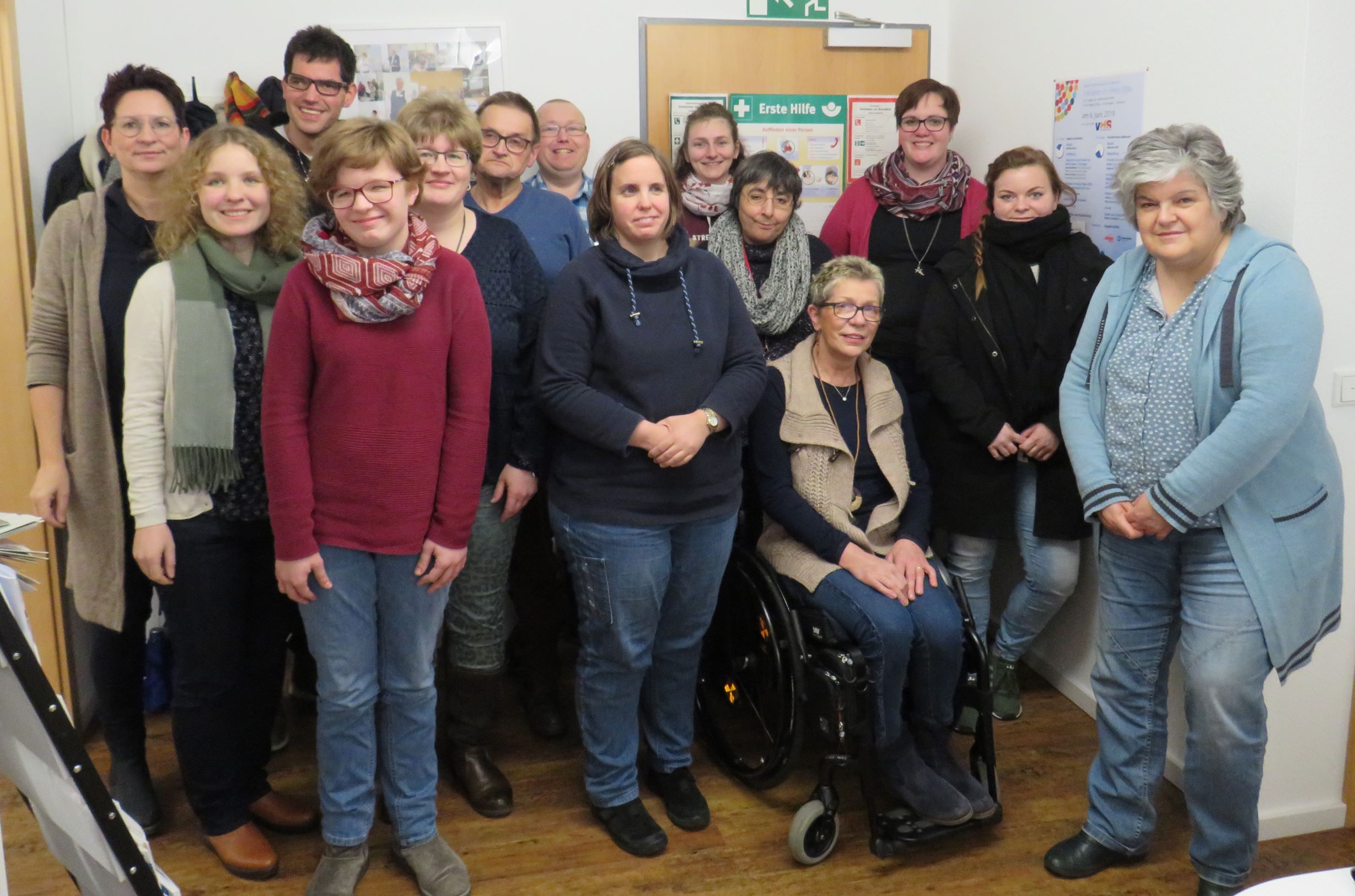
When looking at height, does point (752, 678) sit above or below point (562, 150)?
below

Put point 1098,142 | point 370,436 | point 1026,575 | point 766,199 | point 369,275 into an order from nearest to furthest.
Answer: point 369,275
point 370,436
point 766,199
point 1098,142
point 1026,575

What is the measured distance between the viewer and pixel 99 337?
2.20 metres

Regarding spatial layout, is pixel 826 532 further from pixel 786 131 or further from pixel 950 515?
pixel 786 131

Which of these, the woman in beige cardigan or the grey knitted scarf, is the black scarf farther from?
the woman in beige cardigan

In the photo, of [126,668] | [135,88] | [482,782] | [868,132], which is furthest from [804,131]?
[126,668]

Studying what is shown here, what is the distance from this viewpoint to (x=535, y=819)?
2.57m

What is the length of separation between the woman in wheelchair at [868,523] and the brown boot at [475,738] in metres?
0.73

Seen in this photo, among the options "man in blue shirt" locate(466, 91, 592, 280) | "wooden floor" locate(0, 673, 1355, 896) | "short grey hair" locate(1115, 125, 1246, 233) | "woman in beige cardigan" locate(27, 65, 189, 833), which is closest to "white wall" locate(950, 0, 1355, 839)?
"wooden floor" locate(0, 673, 1355, 896)

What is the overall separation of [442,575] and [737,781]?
1.03 metres

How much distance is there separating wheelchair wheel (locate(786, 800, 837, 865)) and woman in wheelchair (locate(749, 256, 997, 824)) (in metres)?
0.16

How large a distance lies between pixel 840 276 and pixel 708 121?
0.74m

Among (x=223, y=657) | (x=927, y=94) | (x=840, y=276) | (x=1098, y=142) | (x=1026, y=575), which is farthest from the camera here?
(x=927, y=94)

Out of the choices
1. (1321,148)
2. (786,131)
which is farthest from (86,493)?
(1321,148)

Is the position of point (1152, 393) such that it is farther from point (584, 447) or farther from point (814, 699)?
point (584, 447)
